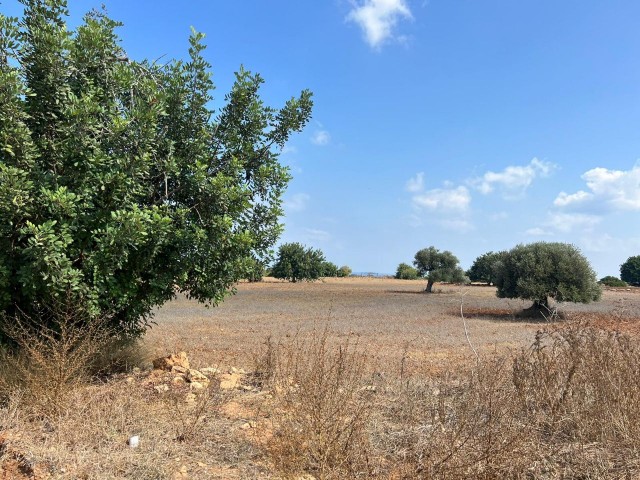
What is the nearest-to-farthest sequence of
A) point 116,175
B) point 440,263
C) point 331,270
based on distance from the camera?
1. point 116,175
2. point 440,263
3. point 331,270

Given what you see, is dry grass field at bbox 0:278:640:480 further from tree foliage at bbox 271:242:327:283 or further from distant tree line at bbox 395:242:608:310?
tree foliage at bbox 271:242:327:283

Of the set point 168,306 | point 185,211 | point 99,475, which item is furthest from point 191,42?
point 168,306

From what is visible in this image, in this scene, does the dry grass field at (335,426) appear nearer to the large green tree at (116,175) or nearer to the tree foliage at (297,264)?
the large green tree at (116,175)

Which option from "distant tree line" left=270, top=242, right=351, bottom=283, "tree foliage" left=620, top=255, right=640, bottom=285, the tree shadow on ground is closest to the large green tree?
the tree shadow on ground

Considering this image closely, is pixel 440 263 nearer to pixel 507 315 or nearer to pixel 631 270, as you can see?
pixel 507 315

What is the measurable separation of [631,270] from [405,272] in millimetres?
56414

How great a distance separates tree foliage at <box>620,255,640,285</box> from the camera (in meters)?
108

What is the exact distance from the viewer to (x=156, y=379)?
6938 millimetres

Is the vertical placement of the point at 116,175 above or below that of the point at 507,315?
above

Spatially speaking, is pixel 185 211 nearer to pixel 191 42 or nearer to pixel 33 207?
pixel 33 207

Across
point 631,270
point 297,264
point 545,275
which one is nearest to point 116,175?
point 545,275

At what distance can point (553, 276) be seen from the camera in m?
27.2

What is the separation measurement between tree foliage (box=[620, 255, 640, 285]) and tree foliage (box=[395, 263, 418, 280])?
52.7 metres

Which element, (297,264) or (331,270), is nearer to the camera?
(297,264)
